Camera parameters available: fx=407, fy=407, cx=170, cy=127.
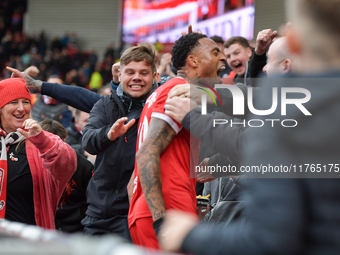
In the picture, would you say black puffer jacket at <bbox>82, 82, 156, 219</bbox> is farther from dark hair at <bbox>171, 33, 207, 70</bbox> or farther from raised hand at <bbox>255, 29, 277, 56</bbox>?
raised hand at <bbox>255, 29, 277, 56</bbox>

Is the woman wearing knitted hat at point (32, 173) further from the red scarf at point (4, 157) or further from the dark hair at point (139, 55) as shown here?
the dark hair at point (139, 55)

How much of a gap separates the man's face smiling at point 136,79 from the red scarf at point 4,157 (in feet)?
3.15

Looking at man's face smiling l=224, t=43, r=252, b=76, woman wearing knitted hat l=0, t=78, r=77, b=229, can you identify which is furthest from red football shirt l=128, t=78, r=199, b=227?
man's face smiling l=224, t=43, r=252, b=76

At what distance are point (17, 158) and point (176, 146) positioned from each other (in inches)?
60.4

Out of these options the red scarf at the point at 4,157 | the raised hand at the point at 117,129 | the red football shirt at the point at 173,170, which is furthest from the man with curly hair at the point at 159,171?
the red scarf at the point at 4,157

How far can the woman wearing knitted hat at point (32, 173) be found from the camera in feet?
9.98

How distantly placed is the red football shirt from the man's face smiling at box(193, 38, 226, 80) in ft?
1.12

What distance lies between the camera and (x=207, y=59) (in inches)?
108

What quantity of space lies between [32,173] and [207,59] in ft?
5.32

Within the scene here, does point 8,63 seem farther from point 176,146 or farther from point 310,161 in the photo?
point 310,161

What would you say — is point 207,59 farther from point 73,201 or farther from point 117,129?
point 73,201

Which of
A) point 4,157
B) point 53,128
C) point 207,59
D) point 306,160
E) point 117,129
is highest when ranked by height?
point 207,59

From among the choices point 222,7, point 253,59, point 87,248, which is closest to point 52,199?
point 253,59

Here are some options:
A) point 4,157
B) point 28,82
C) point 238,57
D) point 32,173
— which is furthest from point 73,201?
point 238,57
